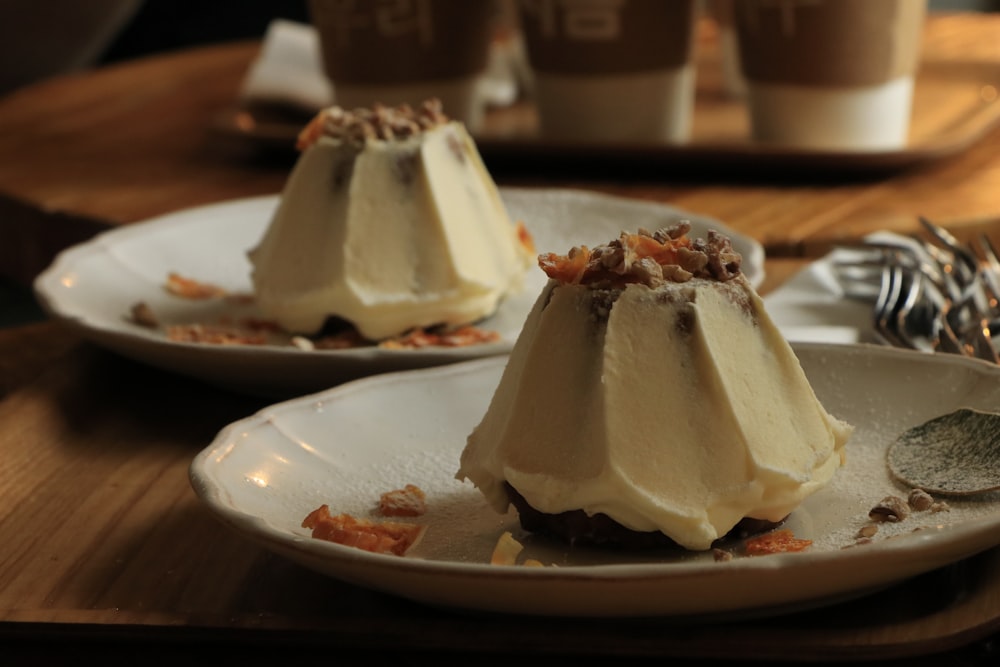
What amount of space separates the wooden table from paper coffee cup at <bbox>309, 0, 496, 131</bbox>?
172mm

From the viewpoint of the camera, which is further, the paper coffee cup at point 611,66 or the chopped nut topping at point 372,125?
the paper coffee cup at point 611,66

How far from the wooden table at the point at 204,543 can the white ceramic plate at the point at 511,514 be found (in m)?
0.02

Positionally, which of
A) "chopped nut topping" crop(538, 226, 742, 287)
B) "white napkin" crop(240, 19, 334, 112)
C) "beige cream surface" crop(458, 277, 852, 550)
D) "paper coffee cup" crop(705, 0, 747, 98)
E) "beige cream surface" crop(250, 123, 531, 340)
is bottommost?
"paper coffee cup" crop(705, 0, 747, 98)

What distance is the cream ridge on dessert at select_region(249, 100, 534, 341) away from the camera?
1.17 m

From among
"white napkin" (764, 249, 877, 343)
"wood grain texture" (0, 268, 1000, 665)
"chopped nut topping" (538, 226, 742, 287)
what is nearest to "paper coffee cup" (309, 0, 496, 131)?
"white napkin" (764, 249, 877, 343)

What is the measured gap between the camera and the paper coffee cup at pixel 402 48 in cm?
175

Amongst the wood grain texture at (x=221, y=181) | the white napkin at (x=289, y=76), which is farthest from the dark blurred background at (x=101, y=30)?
the white napkin at (x=289, y=76)

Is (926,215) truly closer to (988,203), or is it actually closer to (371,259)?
(988,203)

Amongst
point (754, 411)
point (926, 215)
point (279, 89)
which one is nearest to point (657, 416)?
point (754, 411)

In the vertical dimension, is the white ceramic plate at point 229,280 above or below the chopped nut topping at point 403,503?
below

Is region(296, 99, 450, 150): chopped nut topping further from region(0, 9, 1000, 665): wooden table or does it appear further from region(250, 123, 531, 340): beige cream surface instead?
region(0, 9, 1000, 665): wooden table

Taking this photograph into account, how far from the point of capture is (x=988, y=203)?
5.05 feet

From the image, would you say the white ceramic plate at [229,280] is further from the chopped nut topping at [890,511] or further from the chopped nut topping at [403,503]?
the chopped nut topping at [890,511]

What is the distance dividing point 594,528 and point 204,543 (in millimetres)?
223
